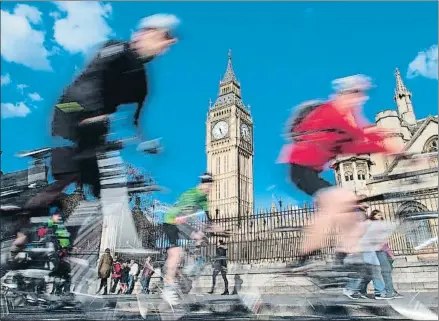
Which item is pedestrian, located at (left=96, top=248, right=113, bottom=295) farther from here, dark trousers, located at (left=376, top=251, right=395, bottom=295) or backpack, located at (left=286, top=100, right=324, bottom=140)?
dark trousers, located at (left=376, top=251, right=395, bottom=295)

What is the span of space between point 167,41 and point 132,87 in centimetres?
67

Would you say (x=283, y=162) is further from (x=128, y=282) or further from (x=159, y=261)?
(x=128, y=282)

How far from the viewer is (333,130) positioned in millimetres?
3598

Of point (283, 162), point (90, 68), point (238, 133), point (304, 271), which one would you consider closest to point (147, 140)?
point (90, 68)

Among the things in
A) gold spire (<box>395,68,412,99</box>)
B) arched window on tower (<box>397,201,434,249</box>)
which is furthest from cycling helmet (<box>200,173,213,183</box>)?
gold spire (<box>395,68,412,99</box>)

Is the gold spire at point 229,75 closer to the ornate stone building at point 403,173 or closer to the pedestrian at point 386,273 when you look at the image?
the ornate stone building at point 403,173

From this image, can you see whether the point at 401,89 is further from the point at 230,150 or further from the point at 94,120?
the point at 230,150

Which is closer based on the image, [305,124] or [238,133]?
[305,124]

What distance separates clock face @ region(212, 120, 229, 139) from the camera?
9243cm

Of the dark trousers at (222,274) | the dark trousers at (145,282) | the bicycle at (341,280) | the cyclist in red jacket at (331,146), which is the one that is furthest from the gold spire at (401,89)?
the dark trousers at (145,282)

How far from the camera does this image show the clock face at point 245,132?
93500mm

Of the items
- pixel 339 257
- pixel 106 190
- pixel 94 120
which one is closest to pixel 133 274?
pixel 106 190

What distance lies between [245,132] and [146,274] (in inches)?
3561

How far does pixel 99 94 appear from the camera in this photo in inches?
147
